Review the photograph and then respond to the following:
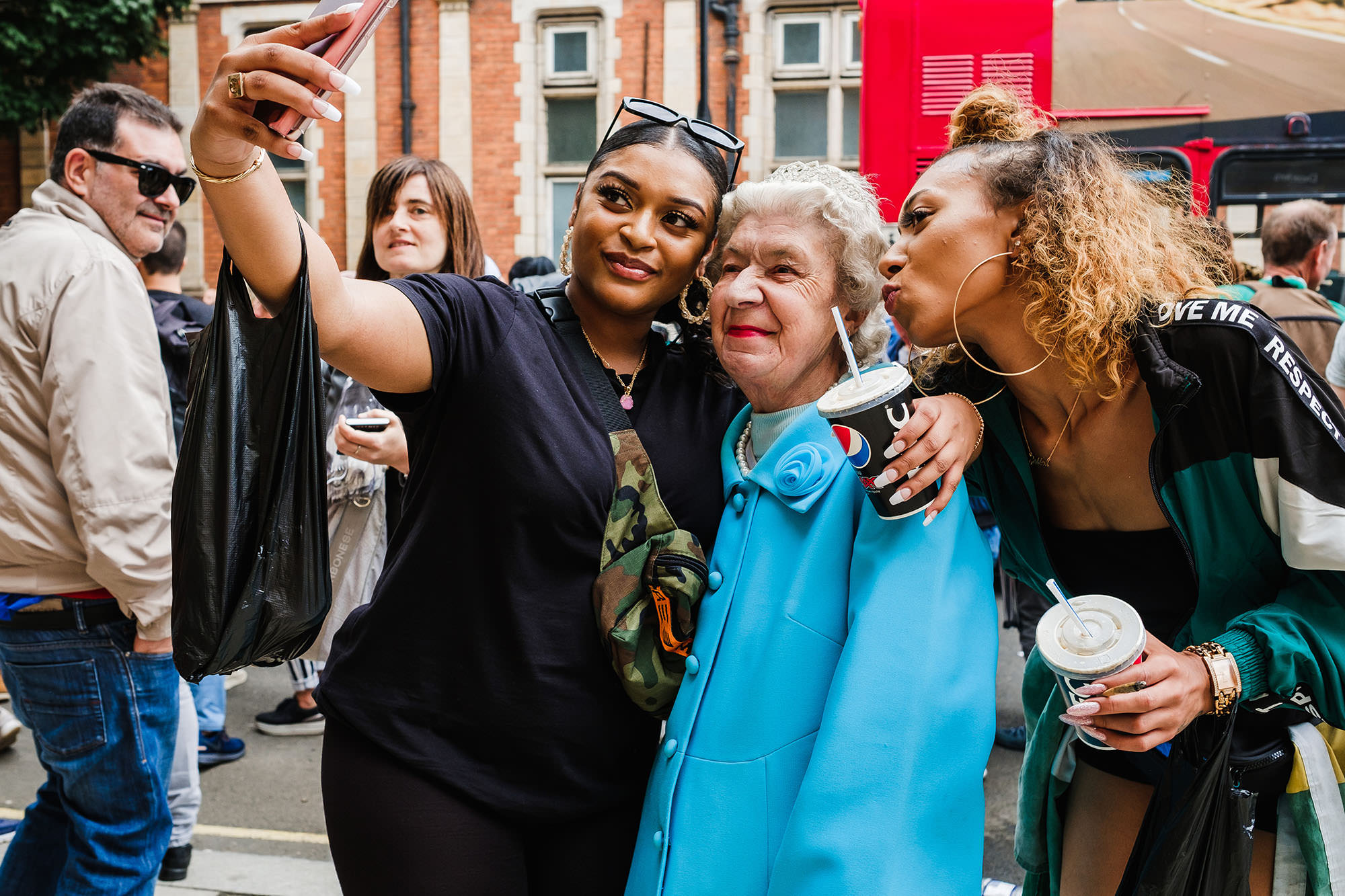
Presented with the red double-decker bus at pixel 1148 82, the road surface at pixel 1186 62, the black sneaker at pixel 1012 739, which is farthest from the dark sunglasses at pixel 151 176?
the road surface at pixel 1186 62

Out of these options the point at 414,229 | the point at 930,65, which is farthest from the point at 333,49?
the point at 930,65

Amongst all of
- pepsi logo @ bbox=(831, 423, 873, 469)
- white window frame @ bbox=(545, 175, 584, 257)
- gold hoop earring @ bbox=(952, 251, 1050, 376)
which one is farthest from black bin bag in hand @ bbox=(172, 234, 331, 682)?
white window frame @ bbox=(545, 175, 584, 257)

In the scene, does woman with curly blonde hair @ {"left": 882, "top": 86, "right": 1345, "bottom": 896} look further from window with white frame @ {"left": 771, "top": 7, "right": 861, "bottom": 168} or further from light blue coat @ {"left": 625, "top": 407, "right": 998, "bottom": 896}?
window with white frame @ {"left": 771, "top": 7, "right": 861, "bottom": 168}

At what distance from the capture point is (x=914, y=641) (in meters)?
1.45

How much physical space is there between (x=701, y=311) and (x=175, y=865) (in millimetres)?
2809

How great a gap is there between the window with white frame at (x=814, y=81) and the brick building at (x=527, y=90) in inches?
0.8

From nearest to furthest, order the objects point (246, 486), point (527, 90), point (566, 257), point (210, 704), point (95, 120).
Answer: point (246, 486) → point (566, 257) → point (95, 120) → point (210, 704) → point (527, 90)

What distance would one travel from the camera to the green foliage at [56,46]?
40.7ft

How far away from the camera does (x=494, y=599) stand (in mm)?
1705

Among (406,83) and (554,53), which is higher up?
(554,53)

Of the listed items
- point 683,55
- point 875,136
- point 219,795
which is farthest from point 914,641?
point 683,55

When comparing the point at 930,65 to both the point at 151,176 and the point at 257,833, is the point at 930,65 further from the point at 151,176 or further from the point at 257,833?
the point at 257,833

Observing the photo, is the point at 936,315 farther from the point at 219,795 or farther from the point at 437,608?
the point at 219,795

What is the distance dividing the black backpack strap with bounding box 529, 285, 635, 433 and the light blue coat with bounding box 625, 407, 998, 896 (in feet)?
0.81
